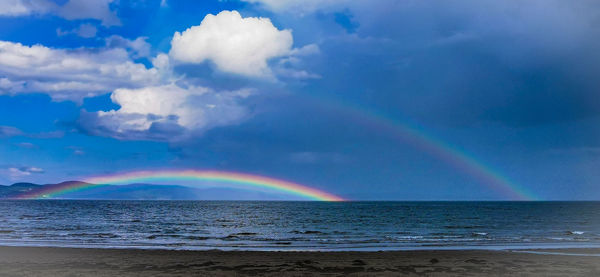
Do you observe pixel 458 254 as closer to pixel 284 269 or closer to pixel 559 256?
pixel 559 256

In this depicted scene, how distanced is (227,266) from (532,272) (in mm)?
13544

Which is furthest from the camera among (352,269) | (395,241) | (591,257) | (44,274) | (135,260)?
(395,241)

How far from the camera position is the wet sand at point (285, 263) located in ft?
68.8

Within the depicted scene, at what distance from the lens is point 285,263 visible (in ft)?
78.7

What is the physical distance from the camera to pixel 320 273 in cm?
2100

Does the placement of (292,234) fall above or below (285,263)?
above

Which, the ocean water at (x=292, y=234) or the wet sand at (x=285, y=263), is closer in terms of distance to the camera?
the wet sand at (x=285, y=263)

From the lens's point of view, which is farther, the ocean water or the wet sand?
the ocean water

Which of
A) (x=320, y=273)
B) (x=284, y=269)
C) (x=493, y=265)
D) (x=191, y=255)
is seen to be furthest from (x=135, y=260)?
(x=493, y=265)

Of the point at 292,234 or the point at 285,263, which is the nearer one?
the point at 285,263

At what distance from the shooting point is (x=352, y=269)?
22031mm

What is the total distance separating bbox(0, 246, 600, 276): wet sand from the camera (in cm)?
2097

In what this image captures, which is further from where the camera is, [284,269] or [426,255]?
[426,255]

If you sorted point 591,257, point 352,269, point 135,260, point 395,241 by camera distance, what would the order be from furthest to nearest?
point 395,241, point 591,257, point 135,260, point 352,269
